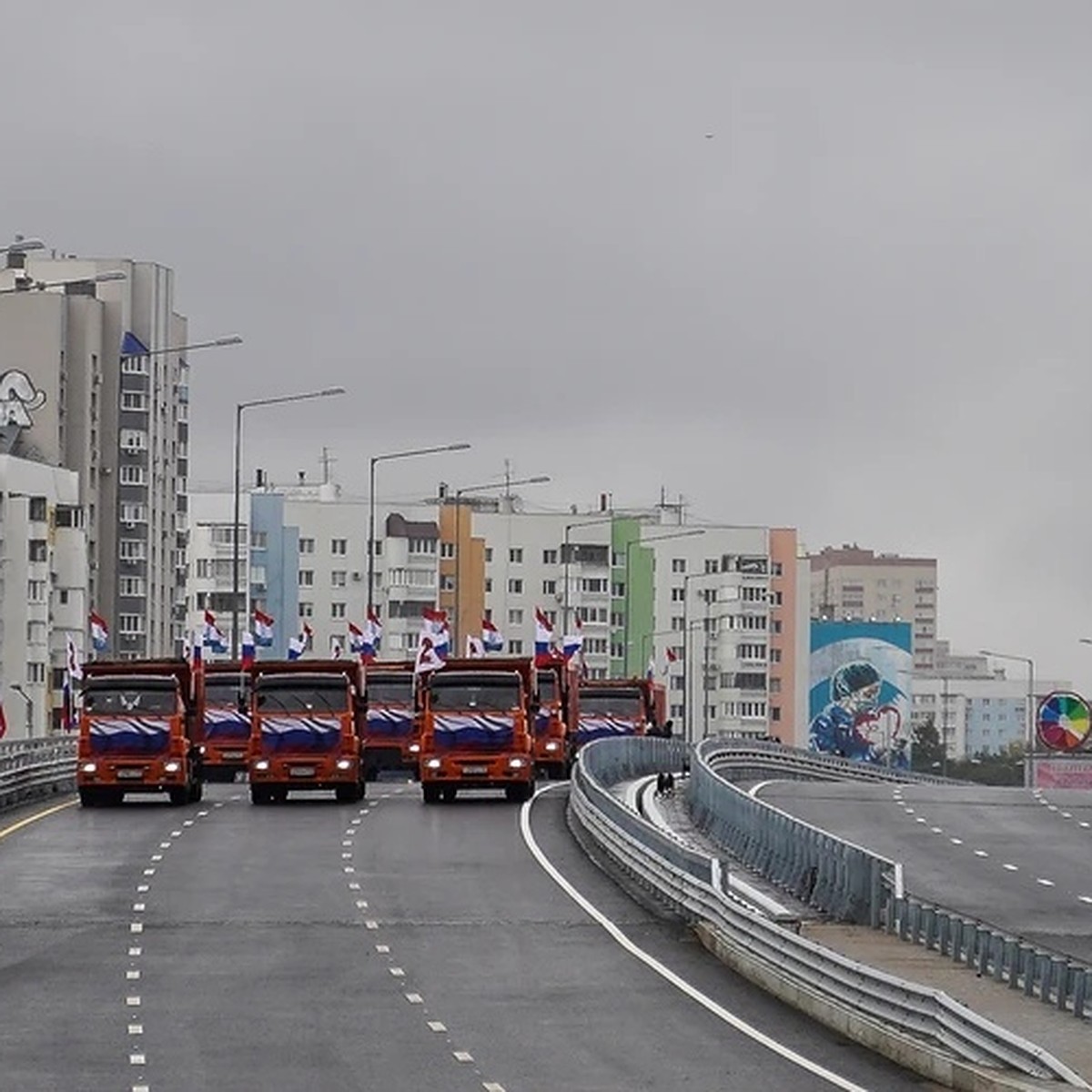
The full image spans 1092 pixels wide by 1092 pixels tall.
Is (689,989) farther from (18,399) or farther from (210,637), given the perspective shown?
(18,399)

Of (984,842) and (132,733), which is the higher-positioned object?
(132,733)

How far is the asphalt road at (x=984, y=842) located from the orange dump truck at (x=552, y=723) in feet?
17.4

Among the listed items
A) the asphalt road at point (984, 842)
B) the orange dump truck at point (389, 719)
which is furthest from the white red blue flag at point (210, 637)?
the asphalt road at point (984, 842)

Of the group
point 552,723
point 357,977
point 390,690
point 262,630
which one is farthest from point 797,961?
point 262,630

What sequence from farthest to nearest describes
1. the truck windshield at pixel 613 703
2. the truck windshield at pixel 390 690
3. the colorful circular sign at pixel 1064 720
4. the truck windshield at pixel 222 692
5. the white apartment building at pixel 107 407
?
the white apartment building at pixel 107 407 < the colorful circular sign at pixel 1064 720 < the truck windshield at pixel 613 703 < the truck windshield at pixel 390 690 < the truck windshield at pixel 222 692

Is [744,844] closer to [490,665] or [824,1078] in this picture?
[490,665]

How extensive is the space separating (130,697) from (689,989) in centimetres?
3209

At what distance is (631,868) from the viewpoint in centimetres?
4800

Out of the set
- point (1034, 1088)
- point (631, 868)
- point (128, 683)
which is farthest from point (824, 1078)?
point (128, 683)

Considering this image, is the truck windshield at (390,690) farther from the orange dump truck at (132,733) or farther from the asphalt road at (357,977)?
the asphalt road at (357,977)

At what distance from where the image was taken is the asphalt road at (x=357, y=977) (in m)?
26.7

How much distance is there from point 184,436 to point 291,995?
157 meters

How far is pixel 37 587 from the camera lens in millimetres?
151125

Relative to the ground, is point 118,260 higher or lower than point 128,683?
higher
